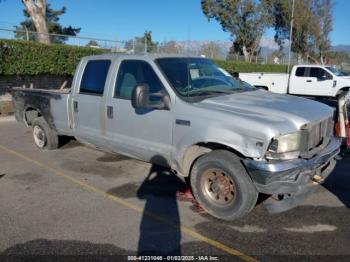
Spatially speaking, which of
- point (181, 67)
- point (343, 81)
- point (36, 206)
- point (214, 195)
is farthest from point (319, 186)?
point (343, 81)

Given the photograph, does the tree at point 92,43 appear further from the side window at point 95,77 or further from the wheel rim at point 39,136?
the side window at point 95,77

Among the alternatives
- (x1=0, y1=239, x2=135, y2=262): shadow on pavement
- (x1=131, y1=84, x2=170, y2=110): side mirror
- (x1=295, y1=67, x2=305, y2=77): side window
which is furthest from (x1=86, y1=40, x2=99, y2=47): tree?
(x1=0, y1=239, x2=135, y2=262): shadow on pavement

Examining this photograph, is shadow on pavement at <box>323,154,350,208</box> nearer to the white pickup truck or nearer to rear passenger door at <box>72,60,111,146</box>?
rear passenger door at <box>72,60,111,146</box>

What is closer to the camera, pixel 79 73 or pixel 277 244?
pixel 277 244

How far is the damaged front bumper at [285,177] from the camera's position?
3.79 metres

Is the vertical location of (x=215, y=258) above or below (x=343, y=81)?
below

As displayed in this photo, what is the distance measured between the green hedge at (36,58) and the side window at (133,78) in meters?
10.5

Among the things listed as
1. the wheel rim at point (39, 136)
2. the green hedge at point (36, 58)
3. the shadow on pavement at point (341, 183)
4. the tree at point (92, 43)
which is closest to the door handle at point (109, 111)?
the wheel rim at point (39, 136)

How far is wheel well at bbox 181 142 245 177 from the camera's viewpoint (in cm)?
439

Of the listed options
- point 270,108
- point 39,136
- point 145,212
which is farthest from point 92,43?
point 270,108

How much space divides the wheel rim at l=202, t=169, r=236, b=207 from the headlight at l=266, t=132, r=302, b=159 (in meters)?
0.61

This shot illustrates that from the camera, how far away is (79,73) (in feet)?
20.4

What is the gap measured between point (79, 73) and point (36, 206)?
249 cm

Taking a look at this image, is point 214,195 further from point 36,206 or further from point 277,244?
point 36,206
